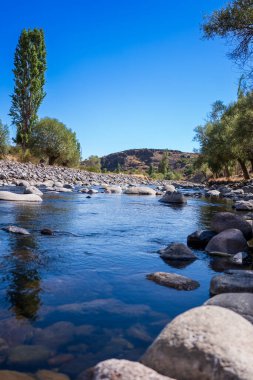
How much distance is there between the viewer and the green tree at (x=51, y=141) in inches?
1863

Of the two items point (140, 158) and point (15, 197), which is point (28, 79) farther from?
point (140, 158)

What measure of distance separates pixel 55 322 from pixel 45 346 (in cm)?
51

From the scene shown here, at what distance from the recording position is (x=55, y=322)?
12.6ft

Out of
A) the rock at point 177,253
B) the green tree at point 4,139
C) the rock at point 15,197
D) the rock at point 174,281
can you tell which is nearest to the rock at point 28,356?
the rock at point 174,281

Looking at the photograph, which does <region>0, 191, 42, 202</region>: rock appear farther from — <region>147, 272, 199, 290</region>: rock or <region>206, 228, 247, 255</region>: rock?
<region>147, 272, 199, 290</region>: rock

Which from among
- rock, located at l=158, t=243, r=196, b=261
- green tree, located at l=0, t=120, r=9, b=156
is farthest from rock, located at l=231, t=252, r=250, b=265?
green tree, located at l=0, t=120, r=9, b=156

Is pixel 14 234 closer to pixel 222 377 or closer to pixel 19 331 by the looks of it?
pixel 19 331

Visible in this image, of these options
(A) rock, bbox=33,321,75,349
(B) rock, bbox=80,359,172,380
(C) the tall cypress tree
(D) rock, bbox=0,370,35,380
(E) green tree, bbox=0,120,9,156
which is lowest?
(D) rock, bbox=0,370,35,380

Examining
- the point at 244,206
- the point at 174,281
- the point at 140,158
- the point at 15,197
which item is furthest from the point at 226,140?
the point at 140,158

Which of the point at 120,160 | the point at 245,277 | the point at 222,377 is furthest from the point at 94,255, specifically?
the point at 120,160

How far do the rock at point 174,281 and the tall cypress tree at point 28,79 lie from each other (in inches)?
1616

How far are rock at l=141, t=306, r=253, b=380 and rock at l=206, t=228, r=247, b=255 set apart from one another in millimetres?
4734

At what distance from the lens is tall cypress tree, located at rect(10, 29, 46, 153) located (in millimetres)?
42125

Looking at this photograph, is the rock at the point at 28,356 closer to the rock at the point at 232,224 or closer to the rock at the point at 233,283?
the rock at the point at 233,283
